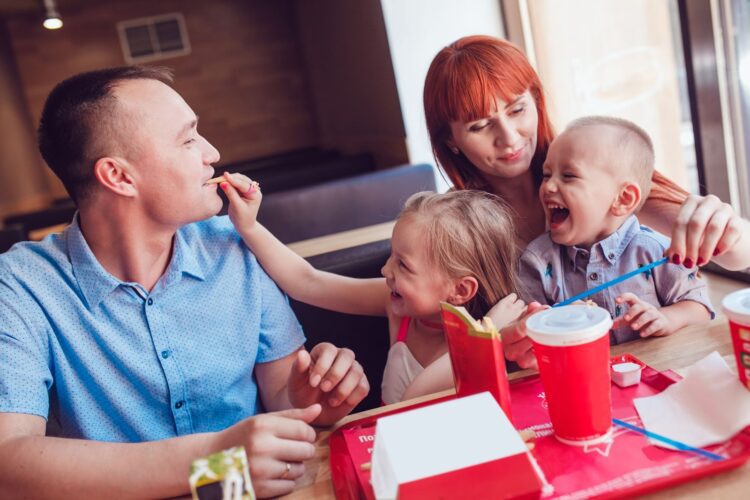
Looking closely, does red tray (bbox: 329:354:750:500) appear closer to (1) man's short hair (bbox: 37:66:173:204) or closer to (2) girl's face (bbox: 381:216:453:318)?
(2) girl's face (bbox: 381:216:453:318)

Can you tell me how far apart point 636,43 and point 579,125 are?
7.04ft

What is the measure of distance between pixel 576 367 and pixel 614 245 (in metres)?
0.66

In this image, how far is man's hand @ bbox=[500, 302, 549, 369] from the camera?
3.60 feet

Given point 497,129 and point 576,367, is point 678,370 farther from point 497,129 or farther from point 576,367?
point 497,129

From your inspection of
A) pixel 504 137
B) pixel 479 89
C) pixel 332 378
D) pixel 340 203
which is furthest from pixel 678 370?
pixel 340 203

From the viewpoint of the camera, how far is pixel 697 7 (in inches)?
111

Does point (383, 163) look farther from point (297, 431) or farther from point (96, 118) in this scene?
A: point (297, 431)

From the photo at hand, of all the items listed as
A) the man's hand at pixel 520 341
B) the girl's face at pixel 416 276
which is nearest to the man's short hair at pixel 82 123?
the girl's face at pixel 416 276

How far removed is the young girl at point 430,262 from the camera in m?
1.49

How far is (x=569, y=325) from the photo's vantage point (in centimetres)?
90

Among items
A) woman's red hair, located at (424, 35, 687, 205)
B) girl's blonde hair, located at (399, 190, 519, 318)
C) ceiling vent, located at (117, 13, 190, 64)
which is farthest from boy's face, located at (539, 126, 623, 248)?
ceiling vent, located at (117, 13, 190, 64)

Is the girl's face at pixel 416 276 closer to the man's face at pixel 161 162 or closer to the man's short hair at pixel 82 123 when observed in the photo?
the man's face at pixel 161 162

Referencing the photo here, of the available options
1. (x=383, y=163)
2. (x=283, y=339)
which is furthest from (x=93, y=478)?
(x=383, y=163)

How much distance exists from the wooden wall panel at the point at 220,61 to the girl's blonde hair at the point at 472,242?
7049mm
